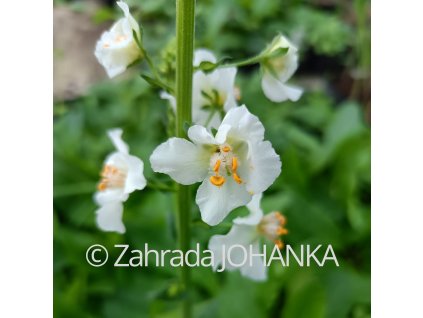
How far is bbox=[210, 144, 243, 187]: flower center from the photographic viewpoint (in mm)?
1113

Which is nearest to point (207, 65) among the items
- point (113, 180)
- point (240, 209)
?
point (113, 180)

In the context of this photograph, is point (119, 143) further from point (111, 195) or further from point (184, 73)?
point (184, 73)

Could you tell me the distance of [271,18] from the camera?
3158mm

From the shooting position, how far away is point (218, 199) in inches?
44.5

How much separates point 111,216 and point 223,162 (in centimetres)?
40

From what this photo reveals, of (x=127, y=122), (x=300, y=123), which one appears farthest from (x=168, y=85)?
(x=300, y=123)

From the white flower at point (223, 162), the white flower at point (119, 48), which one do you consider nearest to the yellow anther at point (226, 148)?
the white flower at point (223, 162)

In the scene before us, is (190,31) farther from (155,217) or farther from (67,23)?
(67,23)

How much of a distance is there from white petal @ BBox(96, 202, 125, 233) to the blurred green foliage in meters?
0.11

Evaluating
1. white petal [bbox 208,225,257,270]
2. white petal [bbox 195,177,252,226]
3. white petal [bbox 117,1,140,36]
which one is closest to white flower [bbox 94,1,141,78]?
white petal [bbox 117,1,140,36]

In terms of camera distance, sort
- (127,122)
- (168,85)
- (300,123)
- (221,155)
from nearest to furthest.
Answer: (221,155)
(168,85)
(127,122)
(300,123)

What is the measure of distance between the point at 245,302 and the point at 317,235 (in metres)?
0.40

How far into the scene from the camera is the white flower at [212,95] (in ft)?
4.48

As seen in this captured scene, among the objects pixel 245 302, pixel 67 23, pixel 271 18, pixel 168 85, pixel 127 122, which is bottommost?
pixel 245 302
